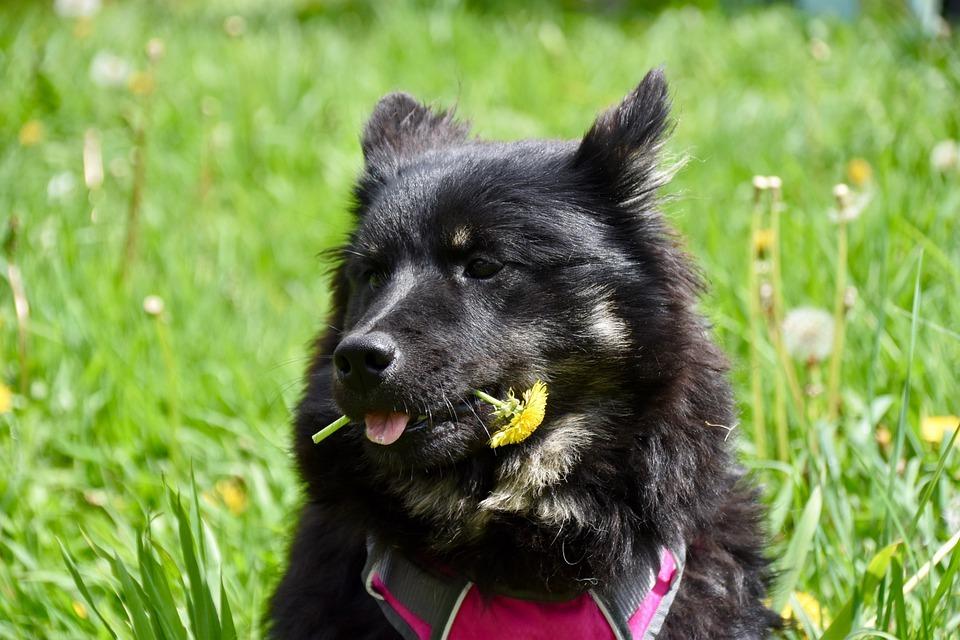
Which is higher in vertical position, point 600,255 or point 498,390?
point 600,255

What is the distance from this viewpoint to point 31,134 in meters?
5.41

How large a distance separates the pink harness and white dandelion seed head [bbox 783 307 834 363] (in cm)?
123

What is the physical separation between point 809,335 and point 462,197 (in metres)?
1.45

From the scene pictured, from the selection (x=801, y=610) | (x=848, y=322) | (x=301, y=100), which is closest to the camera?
(x=801, y=610)

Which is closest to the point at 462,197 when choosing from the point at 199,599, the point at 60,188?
the point at 199,599

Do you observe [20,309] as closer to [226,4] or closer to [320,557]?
[320,557]

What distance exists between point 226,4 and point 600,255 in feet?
31.9

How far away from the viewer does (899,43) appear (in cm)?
628

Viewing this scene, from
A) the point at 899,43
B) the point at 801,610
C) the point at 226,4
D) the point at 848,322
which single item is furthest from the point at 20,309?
the point at 226,4

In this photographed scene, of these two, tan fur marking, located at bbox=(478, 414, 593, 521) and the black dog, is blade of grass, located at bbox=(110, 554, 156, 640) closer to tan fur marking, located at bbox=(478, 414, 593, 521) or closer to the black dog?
the black dog

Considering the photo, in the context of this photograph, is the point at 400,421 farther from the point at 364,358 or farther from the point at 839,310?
the point at 839,310

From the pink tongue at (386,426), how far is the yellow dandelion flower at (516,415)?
181mm

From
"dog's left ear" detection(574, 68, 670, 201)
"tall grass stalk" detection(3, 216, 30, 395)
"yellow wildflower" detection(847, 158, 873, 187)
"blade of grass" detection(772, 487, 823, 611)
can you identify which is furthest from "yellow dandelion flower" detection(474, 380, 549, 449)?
"yellow wildflower" detection(847, 158, 873, 187)

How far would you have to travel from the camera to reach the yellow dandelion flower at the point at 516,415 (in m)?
2.28
